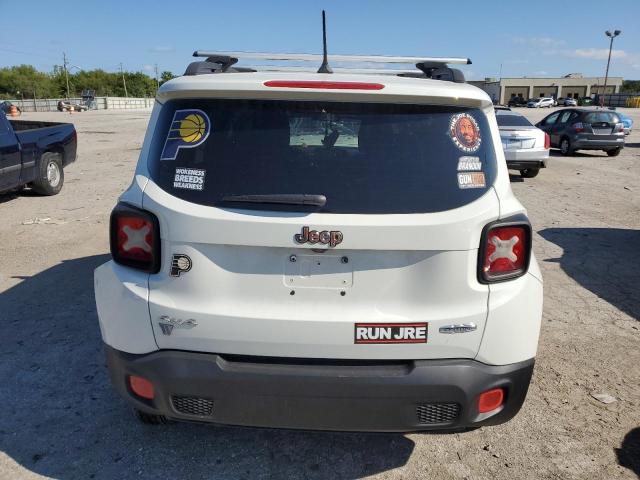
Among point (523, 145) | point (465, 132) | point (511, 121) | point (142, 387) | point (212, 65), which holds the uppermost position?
point (212, 65)

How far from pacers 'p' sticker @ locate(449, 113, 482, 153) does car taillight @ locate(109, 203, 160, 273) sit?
1358mm

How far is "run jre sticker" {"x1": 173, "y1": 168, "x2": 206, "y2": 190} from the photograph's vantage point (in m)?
2.29

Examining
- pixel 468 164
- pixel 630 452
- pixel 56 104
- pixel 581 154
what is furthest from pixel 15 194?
pixel 56 104

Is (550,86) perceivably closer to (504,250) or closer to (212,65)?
(212,65)

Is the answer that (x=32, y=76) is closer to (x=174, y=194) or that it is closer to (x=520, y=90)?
(x=520, y=90)

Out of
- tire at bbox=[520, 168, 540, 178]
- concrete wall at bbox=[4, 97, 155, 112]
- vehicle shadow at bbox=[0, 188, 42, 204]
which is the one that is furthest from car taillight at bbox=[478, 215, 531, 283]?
concrete wall at bbox=[4, 97, 155, 112]

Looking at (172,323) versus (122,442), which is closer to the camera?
(172,323)

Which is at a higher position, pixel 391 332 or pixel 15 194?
pixel 391 332

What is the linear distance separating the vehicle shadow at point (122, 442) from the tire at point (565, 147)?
1833 cm

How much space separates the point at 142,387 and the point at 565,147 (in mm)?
19632

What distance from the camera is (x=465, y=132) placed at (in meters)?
2.34

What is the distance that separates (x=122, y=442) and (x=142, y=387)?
30.3 inches

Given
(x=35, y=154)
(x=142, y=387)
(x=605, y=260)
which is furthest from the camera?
(x=35, y=154)

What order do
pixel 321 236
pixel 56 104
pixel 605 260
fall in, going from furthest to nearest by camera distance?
pixel 56 104, pixel 605 260, pixel 321 236
